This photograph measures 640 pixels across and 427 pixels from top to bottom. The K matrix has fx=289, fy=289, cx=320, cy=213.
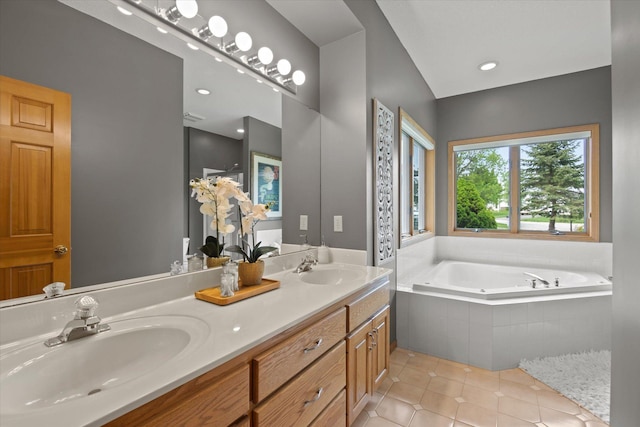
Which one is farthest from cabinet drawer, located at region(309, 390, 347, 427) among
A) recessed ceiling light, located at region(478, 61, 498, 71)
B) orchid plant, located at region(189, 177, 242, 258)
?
recessed ceiling light, located at region(478, 61, 498, 71)

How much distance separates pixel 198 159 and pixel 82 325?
0.80 metres

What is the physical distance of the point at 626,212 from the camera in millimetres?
779

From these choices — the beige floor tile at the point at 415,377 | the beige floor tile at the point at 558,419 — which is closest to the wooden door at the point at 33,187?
the beige floor tile at the point at 415,377

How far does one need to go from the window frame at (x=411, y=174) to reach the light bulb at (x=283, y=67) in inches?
50.2

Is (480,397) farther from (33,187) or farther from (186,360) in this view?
(33,187)

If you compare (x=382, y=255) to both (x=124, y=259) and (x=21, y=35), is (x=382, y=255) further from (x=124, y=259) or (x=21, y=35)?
(x=21, y=35)

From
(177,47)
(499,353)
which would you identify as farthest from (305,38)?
(499,353)

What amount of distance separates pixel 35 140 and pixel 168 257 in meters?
0.61

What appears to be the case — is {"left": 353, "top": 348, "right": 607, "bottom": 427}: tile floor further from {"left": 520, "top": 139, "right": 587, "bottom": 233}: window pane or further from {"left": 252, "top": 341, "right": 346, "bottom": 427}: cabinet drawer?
{"left": 520, "top": 139, "right": 587, "bottom": 233}: window pane

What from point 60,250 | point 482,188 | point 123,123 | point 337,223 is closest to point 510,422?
point 337,223

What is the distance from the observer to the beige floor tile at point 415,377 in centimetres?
210

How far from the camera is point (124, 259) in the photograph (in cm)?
113

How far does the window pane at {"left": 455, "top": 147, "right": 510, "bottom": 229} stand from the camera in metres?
3.80

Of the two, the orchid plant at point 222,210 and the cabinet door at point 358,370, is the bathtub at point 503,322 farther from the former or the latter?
the orchid plant at point 222,210
